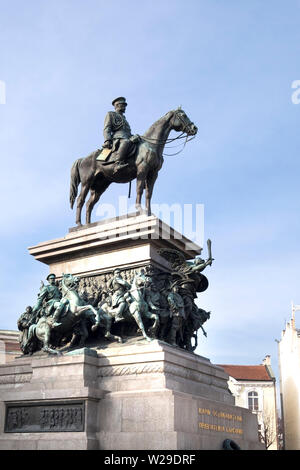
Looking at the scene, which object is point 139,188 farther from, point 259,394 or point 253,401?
point 259,394

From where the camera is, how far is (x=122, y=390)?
14484mm

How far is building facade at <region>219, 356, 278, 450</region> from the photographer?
2118 inches

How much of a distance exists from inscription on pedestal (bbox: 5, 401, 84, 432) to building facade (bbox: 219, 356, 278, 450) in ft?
132

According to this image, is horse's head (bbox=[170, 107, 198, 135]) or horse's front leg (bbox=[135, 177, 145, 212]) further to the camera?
horse's head (bbox=[170, 107, 198, 135])

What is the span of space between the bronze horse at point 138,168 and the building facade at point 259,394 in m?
37.5

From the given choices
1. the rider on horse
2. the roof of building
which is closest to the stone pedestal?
the rider on horse

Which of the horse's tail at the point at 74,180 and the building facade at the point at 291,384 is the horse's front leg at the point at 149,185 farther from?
the building facade at the point at 291,384

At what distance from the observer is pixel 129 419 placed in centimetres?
1372

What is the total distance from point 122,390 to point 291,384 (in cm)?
4410

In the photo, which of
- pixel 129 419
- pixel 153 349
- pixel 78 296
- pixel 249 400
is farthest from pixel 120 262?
pixel 249 400

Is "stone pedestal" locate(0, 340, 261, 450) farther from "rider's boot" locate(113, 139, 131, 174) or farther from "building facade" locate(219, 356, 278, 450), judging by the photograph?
"building facade" locate(219, 356, 278, 450)

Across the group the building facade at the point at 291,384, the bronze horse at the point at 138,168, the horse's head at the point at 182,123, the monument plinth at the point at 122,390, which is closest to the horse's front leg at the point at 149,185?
the bronze horse at the point at 138,168
